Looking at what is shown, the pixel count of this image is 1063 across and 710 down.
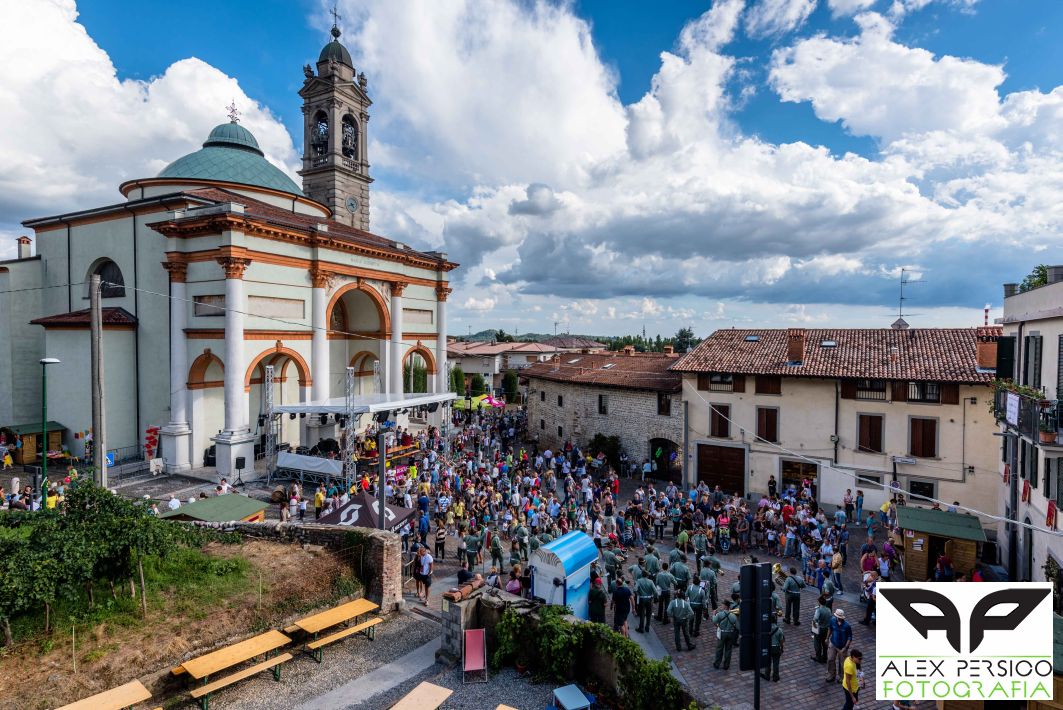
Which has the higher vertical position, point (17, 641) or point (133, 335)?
point (133, 335)

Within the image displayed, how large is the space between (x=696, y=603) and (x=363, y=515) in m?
7.91

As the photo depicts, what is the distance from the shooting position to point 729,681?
9539 millimetres

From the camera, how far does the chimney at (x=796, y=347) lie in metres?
22.1

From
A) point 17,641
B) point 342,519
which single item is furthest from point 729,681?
point 17,641

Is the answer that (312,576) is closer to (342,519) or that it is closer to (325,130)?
(342,519)

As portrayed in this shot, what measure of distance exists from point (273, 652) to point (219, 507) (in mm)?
5321

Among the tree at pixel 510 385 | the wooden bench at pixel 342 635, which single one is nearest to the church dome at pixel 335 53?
the tree at pixel 510 385

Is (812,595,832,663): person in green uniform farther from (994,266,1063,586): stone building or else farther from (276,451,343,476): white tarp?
(276,451,343,476): white tarp

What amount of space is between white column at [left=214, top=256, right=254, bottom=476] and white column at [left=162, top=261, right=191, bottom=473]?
1.60 m

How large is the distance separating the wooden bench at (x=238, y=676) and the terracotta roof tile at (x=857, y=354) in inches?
731

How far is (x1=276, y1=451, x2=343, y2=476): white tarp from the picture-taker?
20.7 metres

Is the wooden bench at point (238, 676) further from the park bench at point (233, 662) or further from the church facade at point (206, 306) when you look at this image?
the church facade at point (206, 306)

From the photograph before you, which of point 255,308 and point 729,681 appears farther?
point 255,308

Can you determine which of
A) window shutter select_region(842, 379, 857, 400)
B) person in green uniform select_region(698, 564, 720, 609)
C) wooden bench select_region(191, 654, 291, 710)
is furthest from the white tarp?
window shutter select_region(842, 379, 857, 400)
